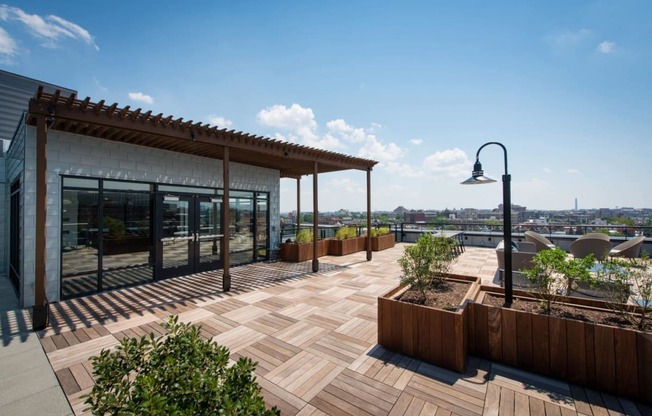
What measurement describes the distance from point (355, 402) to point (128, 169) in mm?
5649

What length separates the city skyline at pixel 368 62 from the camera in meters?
5.42

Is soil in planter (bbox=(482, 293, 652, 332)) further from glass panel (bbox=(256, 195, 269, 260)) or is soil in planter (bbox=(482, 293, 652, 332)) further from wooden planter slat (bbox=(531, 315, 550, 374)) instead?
glass panel (bbox=(256, 195, 269, 260))

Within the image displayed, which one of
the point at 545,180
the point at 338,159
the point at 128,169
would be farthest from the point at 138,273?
the point at 545,180

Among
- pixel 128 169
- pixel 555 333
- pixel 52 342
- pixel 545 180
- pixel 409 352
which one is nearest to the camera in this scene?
pixel 555 333

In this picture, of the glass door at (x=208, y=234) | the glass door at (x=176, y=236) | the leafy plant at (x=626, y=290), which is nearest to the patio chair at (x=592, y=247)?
the leafy plant at (x=626, y=290)

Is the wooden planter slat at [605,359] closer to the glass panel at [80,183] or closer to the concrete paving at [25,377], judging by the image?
the concrete paving at [25,377]

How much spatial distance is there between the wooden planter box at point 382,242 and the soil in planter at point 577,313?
6624 mm

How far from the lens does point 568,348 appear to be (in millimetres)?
2279

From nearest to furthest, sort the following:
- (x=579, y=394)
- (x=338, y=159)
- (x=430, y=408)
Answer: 1. (x=430, y=408)
2. (x=579, y=394)
3. (x=338, y=159)

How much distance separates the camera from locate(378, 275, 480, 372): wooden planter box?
247 centimetres

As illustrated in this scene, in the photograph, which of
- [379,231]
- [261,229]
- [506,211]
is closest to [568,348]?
[506,211]

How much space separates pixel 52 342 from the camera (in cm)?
303

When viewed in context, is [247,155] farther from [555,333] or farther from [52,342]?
[555,333]

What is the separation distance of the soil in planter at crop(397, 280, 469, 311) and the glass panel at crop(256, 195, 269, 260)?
→ 5.29 m
